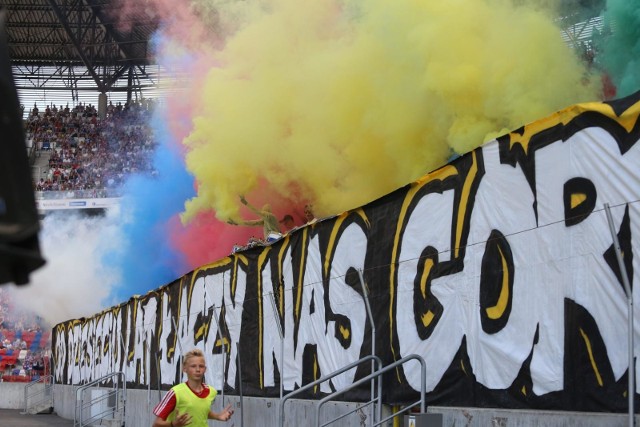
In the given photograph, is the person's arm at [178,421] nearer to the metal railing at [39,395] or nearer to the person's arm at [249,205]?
the person's arm at [249,205]

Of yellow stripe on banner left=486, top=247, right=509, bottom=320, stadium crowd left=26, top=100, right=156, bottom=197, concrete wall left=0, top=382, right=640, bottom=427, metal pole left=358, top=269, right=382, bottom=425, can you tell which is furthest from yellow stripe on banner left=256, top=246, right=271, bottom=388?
stadium crowd left=26, top=100, right=156, bottom=197

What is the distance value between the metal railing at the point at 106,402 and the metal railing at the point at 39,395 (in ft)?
29.1

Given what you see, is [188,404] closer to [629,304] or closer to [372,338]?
[372,338]

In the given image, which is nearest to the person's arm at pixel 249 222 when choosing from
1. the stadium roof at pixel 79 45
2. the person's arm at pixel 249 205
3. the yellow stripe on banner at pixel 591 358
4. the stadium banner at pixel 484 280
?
the person's arm at pixel 249 205

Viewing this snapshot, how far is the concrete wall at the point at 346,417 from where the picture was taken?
629cm

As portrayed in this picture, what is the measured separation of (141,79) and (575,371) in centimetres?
4962

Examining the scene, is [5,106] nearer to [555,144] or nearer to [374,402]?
[555,144]

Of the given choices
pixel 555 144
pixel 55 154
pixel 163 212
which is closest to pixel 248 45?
pixel 163 212

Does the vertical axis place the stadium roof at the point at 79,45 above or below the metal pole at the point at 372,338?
above

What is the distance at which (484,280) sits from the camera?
7.61 meters

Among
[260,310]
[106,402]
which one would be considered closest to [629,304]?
[260,310]

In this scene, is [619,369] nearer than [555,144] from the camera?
Yes

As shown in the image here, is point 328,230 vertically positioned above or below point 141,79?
below

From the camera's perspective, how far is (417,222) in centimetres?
A: 874
